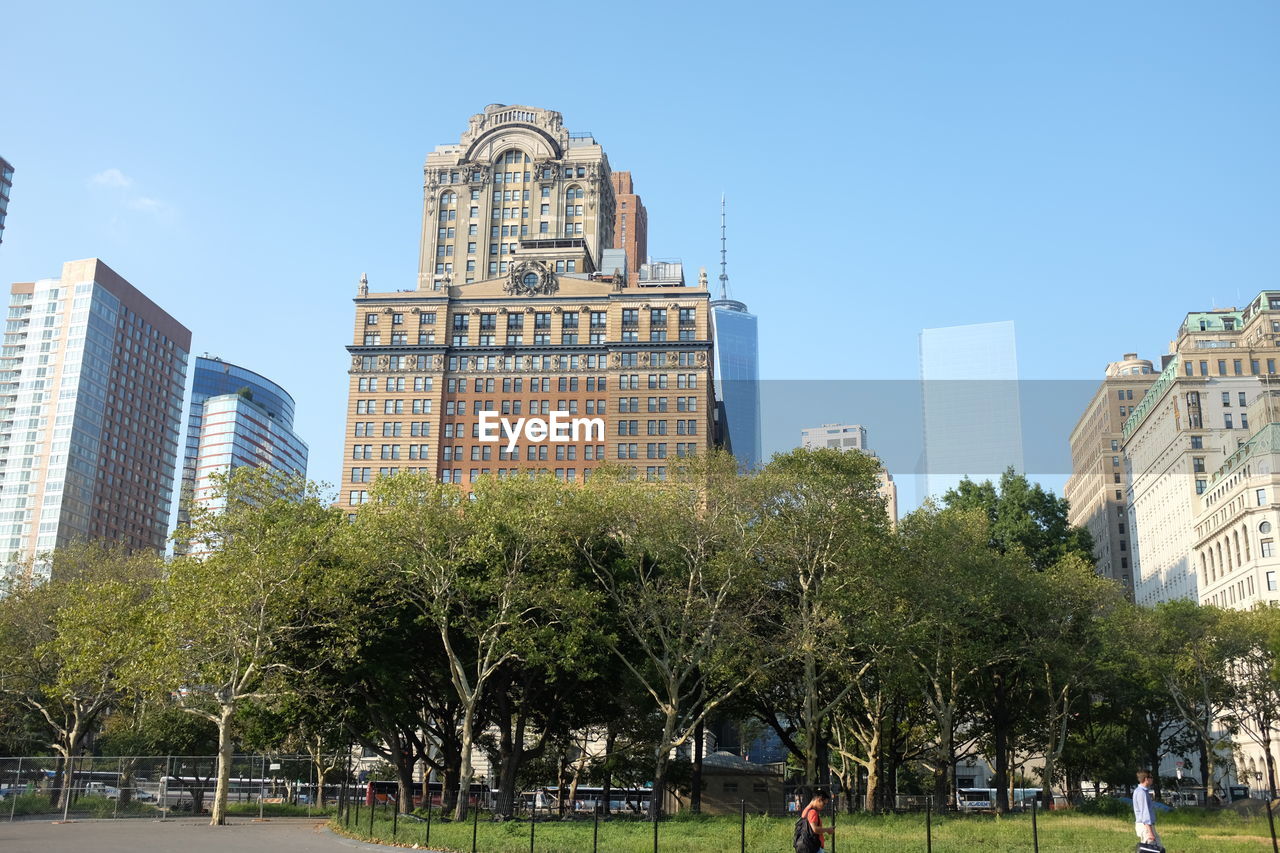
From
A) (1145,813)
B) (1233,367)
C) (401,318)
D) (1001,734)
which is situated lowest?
(1145,813)

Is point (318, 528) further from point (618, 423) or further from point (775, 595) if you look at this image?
point (618, 423)

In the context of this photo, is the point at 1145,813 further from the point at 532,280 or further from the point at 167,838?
the point at 532,280

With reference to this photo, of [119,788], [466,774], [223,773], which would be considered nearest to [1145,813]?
[466,774]

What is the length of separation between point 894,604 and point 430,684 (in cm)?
2323

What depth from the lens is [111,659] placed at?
50.5 meters

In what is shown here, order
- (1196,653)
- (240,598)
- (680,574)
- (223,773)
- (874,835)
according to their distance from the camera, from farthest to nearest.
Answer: (1196,653) < (680,574) < (223,773) < (240,598) < (874,835)

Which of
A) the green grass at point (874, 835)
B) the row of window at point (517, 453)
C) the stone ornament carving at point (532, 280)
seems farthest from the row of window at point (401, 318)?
the green grass at point (874, 835)

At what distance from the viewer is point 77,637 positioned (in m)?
48.9

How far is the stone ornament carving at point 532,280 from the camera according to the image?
5217 inches

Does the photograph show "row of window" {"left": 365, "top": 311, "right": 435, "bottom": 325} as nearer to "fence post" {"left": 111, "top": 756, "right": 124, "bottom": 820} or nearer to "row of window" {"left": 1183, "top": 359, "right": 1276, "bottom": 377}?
"fence post" {"left": 111, "top": 756, "right": 124, "bottom": 820}

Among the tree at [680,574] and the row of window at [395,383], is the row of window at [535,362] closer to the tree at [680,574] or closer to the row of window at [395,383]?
the row of window at [395,383]

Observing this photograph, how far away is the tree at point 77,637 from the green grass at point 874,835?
13246 millimetres

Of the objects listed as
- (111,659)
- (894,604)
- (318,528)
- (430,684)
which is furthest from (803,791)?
(111,659)

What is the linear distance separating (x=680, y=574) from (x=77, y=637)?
88.6 ft
